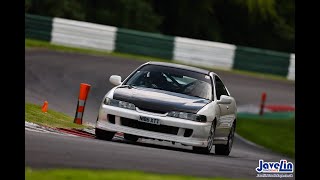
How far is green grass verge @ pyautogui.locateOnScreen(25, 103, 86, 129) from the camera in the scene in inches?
469

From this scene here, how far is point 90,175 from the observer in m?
9.43

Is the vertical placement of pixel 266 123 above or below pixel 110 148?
below

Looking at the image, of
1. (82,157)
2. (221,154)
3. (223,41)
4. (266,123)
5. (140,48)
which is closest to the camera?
(82,157)

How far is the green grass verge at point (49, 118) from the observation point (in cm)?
1190

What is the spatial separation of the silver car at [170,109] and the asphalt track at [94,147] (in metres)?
0.22

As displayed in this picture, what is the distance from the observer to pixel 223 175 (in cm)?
1051

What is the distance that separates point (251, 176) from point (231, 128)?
178 cm

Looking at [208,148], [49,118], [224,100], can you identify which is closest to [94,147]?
[49,118]

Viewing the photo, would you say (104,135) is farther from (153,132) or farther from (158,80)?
(158,80)

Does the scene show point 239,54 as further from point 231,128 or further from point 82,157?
point 82,157

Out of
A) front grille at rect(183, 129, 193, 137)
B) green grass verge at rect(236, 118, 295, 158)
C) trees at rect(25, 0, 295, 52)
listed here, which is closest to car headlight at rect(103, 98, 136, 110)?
front grille at rect(183, 129, 193, 137)

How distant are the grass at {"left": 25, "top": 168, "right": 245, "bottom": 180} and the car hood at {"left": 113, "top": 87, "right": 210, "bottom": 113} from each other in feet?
5.77

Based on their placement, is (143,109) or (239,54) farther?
(239,54)
